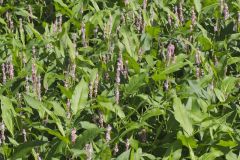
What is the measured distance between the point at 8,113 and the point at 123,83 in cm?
103

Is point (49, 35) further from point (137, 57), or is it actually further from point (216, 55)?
point (216, 55)

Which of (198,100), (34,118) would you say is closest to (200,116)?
(198,100)

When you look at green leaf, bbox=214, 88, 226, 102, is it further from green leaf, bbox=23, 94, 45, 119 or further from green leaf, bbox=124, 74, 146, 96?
green leaf, bbox=23, 94, 45, 119

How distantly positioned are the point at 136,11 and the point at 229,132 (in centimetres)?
238

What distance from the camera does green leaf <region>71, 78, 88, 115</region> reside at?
13.9 feet

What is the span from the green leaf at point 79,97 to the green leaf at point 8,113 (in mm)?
450

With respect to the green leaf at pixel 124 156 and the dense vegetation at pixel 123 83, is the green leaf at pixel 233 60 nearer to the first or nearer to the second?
the dense vegetation at pixel 123 83

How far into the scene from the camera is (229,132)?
394 centimetres

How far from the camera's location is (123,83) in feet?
15.6

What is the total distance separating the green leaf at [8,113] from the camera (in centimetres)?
416

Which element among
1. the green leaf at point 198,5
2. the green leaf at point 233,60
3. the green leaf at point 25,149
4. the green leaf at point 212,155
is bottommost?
the green leaf at point 212,155

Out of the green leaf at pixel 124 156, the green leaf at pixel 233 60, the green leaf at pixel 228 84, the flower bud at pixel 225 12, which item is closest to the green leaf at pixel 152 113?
the green leaf at pixel 124 156

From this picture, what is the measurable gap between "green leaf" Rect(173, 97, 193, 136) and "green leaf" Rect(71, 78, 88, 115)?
0.72 m

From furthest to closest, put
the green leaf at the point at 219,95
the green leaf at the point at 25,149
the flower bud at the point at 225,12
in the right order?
the flower bud at the point at 225,12 → the green leaf at the point at 219,95 → the green leaf at the point at 25,149
